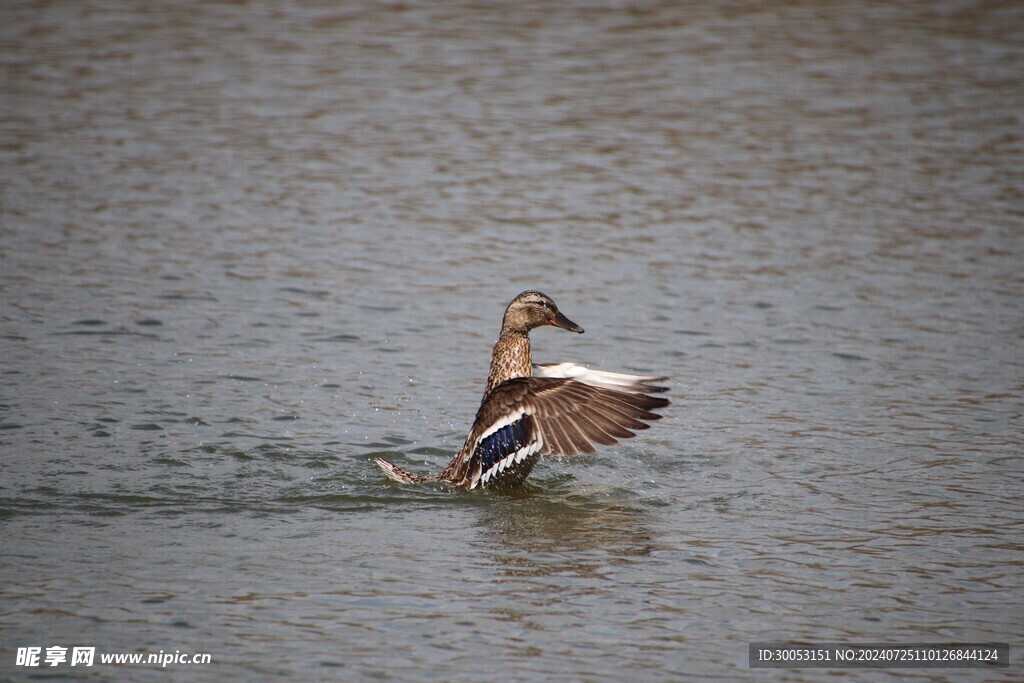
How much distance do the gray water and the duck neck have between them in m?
0.69

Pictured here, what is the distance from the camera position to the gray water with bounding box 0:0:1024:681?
242 inches

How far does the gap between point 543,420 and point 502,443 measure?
0.91 ft

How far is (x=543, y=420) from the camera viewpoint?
24.4 ft

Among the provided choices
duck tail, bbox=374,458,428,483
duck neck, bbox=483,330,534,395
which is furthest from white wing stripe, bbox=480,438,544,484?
duck neck, bbox=483,330,534,395

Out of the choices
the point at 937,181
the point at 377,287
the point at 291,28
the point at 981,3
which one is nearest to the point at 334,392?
the point at 377,287

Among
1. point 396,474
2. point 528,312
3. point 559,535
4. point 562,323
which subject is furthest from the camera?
point 562,323

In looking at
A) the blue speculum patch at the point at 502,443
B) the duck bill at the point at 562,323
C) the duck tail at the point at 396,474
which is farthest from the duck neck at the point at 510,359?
the duck tail at the point at 396,474

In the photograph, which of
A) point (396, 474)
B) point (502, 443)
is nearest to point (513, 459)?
point (502, 443)

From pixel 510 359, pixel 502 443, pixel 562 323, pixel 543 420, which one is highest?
pixel 562 323

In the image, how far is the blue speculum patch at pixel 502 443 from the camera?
294 inches

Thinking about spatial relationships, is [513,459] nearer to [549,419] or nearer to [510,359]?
[549,419]

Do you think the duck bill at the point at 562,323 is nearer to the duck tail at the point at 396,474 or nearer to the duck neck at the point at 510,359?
the duck neck at the point at 510,359

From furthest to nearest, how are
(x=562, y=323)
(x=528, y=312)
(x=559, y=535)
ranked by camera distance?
(x=562, y=323), (x=528, y=312), (x=559, y=535)

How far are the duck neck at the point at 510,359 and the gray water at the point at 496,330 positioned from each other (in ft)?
2.28
